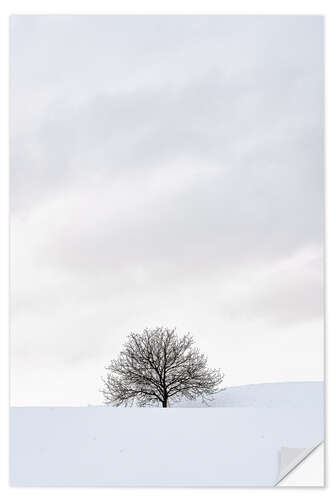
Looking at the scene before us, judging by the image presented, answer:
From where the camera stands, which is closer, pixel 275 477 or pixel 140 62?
pixel 275 477

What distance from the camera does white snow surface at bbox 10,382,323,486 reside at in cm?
237

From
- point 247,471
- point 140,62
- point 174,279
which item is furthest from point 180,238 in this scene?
point 247,471

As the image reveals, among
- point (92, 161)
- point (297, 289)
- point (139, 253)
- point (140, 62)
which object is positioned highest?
point (140, 62)

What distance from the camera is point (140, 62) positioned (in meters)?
2.54

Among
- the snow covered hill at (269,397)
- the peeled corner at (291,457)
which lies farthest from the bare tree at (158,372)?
the peeled corner at (291,457)

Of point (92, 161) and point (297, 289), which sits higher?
point (92, 161)

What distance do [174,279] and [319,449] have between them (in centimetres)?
90

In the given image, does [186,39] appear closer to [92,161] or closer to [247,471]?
[92,161]

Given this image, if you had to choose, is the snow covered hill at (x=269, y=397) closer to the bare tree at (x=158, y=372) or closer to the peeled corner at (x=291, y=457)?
the bare tree at (x=158, y=372)

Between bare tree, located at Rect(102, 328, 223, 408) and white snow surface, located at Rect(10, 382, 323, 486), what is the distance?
0.05 meters

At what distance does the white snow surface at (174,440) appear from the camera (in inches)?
93.4

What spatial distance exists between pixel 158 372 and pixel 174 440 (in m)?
0.28

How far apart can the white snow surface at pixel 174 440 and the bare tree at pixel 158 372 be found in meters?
0.05
